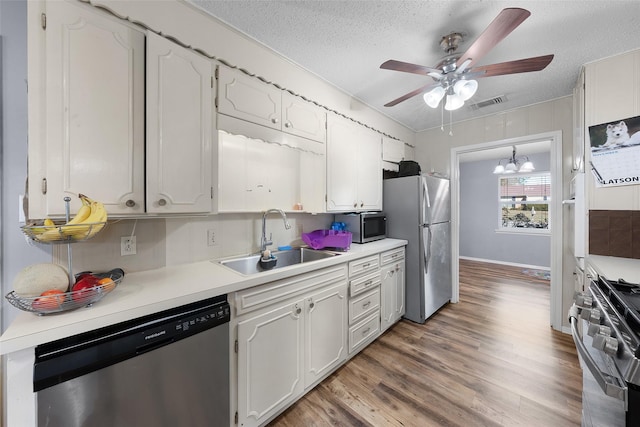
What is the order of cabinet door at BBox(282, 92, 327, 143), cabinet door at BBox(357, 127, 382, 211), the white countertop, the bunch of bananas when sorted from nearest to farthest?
the bunch of bananas, the white countertop, cabinet door at BBox(282, 92, 327, 143), cabinet door at BBox(357, 127, 382, 211)

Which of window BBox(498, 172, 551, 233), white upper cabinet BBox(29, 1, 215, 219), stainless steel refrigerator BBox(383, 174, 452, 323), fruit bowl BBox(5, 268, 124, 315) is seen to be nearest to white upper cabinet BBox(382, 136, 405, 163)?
stainless steel refrigerator BBox(383, 174, 452, 323)

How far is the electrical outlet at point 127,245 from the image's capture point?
1.33 meters

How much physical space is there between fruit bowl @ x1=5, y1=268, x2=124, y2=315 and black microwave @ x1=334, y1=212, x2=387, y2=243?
196 centimetres

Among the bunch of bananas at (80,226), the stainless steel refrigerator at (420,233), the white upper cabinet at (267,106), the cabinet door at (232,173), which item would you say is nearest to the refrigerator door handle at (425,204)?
the stainless steel refrigerator at (420,233)

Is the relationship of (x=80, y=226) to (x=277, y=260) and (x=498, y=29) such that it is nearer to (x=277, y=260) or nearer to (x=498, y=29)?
(x=277, y=260)

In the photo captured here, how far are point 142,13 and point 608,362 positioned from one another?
242cm

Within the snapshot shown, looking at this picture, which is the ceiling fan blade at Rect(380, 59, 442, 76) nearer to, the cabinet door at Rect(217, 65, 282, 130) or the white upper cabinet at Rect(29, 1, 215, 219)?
the cabinet door at Rect(217, 65, 282, 130)

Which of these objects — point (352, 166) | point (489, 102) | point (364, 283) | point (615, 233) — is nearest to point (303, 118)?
point (352, 166)

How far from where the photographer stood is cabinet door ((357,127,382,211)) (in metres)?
2.57

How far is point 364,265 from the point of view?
81.6 inches

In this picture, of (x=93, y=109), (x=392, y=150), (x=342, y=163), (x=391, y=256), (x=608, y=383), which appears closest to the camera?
(x=608, y=383)

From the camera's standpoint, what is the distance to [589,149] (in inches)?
75.0

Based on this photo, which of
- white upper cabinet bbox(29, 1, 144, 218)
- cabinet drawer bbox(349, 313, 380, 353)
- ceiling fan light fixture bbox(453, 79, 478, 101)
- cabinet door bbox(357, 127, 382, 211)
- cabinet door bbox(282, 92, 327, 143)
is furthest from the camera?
cabinet door bbox(357, 127, 382, 211)

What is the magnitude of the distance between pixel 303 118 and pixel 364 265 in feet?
4.46
